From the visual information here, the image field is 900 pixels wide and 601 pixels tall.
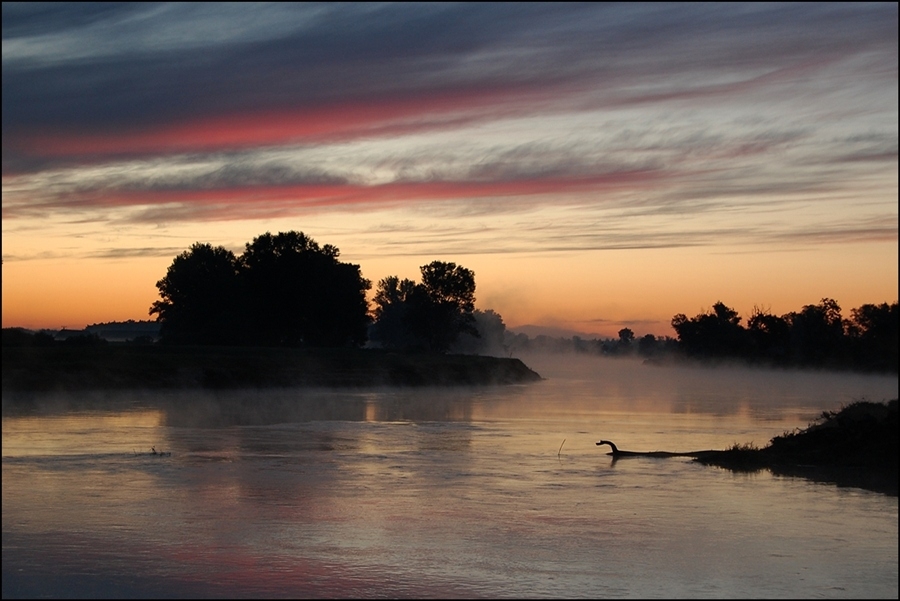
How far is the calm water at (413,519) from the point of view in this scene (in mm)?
16047

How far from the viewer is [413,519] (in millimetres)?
21375

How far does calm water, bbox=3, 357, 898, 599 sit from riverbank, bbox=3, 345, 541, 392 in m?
12.2

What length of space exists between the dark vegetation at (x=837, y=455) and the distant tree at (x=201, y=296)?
8170cm

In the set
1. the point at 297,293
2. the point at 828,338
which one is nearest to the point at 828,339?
the point at 828,338

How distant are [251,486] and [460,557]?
932 centimetres

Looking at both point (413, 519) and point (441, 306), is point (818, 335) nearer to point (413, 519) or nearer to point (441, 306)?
point (413, 519)

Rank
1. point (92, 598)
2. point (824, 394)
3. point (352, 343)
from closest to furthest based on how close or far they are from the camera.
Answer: point (92, 598)
point (824, 394)
point (352, 343)

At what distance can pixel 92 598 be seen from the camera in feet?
48.1

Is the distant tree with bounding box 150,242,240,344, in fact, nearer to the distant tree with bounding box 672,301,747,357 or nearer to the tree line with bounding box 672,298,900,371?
the distant tree with bounding box 672,301,747,357

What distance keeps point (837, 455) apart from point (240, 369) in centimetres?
5423

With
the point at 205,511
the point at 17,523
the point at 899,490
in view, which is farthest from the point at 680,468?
the point at 17,523

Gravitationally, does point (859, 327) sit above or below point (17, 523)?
above

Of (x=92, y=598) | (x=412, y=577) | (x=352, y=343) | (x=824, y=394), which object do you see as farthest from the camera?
(x=352, y=343)

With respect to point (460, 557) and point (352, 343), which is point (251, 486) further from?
point (352, 343)
